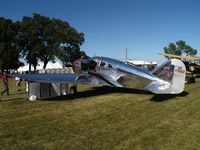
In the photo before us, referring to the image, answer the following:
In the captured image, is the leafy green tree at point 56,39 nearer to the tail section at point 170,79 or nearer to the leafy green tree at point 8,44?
the leafy green tree at point 8,44

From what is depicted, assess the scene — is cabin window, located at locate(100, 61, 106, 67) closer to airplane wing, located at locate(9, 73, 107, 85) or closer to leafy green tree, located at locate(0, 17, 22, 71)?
airplane wing, located at locate(9, 73, 107, 85)

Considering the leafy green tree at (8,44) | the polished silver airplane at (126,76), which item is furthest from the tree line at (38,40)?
the polished silver airplane at (126,76)

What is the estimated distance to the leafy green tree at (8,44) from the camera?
5768 centimetres

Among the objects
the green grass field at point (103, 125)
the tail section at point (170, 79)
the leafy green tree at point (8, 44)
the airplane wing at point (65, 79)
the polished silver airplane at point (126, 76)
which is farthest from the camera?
the leafy green tree at point (8, 44)

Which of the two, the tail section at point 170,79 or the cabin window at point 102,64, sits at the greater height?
the cabin window at point 102,64

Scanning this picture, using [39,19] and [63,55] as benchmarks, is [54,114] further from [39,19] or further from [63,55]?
[39,19]

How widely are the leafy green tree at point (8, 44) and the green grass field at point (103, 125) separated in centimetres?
5058

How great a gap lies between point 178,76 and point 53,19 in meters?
61.0

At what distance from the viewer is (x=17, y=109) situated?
10234 mm

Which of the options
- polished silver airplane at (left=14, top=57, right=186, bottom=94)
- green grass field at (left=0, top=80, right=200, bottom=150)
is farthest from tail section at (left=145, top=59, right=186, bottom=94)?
green grass field at (left=0, top=80, right=200, bottom=150)

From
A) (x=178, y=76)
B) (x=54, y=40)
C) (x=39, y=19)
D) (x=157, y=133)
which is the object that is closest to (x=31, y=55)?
(x=54, y=40)

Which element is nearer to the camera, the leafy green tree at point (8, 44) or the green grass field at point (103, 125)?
the green grass field at point (103, 125)

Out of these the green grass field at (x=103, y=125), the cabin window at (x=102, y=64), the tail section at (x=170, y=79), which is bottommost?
the green grass field at (x=103, y=125)

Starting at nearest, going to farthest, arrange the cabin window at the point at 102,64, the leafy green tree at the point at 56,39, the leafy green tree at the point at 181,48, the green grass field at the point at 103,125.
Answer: the green grass field at the point at 103,125 < the cabin window at the point at 102,64 < the leafy green tree at the point at 56,39 < the leafy green tree at the point at 181,48
